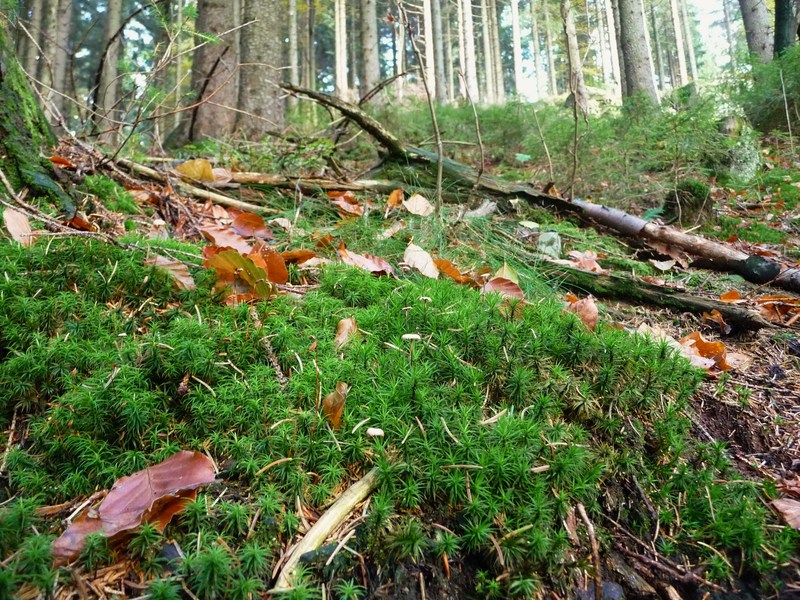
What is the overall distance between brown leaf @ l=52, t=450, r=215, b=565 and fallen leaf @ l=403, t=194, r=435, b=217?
2.59 meters

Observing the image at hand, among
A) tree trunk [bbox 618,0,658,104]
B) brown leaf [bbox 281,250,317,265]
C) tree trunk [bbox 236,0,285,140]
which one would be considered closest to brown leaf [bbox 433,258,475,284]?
brown leaf [bbox 281,250,317,265]

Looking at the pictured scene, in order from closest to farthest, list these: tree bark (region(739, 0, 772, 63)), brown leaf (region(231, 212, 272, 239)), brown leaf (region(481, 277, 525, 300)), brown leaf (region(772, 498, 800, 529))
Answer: brown leaf (region(772, 498, 800, 529)) → brown leaf (region(481, 277, 525, 300)) → brown leaf (region(231, 212, 272, 239)) → tree bark (region(739, 0, 772, 63))

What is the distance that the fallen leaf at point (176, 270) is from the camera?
2121 mm

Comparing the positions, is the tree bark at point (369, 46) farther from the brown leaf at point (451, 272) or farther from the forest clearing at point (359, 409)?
the brown leaf at point (451, 272)

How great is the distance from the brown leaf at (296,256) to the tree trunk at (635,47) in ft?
36.2

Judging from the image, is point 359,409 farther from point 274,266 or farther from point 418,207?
point 418,207

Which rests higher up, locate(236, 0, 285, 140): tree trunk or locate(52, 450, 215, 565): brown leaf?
locate(236, 0, 285, 140): tree trunk

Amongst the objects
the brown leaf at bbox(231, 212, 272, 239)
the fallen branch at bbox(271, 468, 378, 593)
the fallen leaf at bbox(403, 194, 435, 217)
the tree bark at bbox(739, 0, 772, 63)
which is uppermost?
the tree bark at bbox(739, 0, 772, 63)

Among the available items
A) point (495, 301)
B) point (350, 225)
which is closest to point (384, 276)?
point (495, 301)

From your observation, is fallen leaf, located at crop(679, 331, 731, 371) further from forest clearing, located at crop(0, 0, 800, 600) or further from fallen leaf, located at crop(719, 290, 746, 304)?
fallen leaf, located at crop(719, 290, 746, 304)

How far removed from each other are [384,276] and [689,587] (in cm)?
175

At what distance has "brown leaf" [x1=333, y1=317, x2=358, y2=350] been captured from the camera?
6.25 feet

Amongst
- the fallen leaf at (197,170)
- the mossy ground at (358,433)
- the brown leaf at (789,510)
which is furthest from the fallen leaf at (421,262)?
the fallen leaf at (197,170)

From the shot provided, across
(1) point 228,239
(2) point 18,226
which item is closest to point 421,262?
(1) point 228,239
